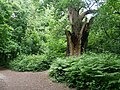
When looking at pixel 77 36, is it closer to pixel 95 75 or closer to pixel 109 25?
pixel 109 25

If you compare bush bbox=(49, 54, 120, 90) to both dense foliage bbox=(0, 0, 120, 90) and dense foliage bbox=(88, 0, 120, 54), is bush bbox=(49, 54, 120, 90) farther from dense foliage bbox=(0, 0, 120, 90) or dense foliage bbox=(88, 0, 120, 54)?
dense foliage bbox=(88, 0, 120, 54)

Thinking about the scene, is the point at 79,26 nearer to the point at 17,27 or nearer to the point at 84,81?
the point at 84,81

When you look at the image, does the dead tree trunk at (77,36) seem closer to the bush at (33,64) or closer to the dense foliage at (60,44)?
the dense foliage at (60,44)

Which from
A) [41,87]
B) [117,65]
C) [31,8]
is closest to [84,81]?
[117,65]

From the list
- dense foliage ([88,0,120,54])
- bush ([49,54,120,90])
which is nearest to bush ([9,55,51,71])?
dense foliage ([88,0,120,54])

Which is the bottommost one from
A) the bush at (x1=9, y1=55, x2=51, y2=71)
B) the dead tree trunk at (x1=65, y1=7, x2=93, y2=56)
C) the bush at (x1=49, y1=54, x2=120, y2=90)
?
the bush at (x1=9, y1=55, x2=51, y2=71)

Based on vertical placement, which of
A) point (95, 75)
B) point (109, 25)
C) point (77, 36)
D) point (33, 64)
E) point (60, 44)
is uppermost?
point (109, 25)

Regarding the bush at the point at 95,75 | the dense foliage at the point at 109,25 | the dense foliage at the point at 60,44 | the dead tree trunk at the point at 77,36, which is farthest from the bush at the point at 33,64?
the bush at the point at 95,75

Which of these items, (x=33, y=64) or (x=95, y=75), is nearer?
(x=95, y=75)

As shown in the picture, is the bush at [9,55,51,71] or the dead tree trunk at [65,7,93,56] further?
the bush at [9,55,51,71]

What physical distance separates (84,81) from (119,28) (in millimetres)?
4854

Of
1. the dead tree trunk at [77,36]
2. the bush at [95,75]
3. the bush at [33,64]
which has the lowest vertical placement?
the bush at [33,64]

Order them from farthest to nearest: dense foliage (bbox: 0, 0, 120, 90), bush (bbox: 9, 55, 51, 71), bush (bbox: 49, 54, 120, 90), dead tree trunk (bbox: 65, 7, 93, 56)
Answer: bush (bbox: 9, 55, 51, 71), dead tree trunk (bbox: 65, 7, 93, 56), dense foliage (bbox: 0, 0, 120, 90), bush (bbox: 49, 54, 120, 90)

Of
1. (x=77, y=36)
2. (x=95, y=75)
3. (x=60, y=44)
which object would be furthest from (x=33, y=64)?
(x=95, y=75)
